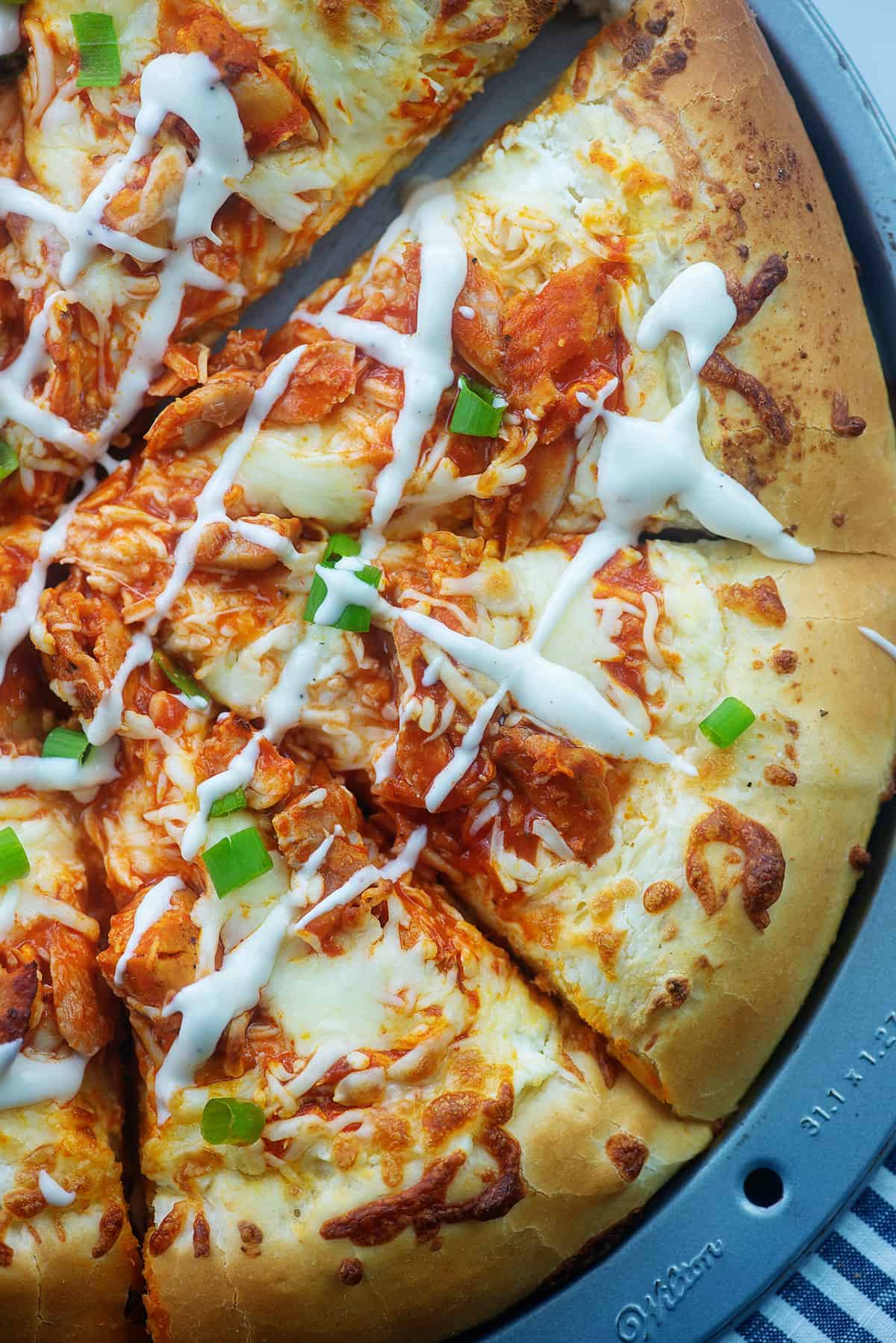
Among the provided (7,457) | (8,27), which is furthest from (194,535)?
(8,27)

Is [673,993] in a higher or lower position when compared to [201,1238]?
higher

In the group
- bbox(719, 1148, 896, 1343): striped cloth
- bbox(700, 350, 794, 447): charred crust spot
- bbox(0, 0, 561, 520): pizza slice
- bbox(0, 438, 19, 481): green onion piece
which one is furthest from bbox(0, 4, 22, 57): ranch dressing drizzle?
bbox(719, 1148, 896, 1343): striped cloth

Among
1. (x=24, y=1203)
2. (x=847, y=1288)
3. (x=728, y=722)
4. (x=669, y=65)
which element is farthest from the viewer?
(x=847, y=1288)

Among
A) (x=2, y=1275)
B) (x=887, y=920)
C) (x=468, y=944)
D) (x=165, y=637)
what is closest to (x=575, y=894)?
(x=468, y=944)

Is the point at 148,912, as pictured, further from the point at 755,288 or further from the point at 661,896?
the point at 755,288

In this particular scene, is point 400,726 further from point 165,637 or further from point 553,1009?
point 553,1009

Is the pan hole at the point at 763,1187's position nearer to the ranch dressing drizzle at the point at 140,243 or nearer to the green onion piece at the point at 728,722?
the green onion piece at the point at 728,722

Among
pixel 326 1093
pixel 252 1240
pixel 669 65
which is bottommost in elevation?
pixel 252 1240
